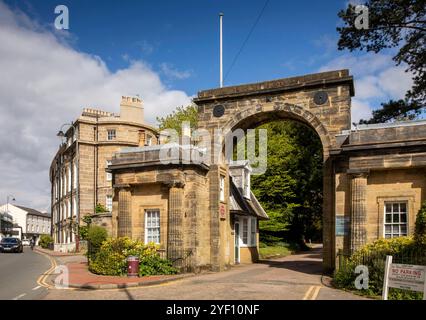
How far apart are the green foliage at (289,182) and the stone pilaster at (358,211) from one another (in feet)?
64.1

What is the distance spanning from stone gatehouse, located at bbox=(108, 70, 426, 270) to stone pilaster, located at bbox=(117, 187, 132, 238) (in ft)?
0.15

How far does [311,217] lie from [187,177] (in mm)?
28118

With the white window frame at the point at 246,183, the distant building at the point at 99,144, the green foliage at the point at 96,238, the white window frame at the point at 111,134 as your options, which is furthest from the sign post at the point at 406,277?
the white window frame at the point at 111,134

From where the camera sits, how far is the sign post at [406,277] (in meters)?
9.68

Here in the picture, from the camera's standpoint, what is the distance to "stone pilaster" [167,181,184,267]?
18297mm

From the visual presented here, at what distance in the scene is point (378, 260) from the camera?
43.9 ft

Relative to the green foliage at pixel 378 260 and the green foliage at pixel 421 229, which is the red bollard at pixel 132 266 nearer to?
the green foliage at pixel 378 260

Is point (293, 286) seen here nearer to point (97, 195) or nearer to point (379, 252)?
point (379, 252)

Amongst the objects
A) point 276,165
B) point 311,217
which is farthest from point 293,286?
point 311,217

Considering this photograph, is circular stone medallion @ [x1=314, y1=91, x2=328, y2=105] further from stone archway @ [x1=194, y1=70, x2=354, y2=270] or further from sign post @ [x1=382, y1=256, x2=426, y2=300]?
sign post @ [x1=382, y1=256, x2=426, y2=300]

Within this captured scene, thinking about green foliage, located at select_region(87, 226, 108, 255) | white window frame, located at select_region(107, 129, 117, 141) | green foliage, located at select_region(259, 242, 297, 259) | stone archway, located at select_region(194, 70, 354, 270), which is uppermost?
white window frame, located at select_region(107, 129, 117, 141)

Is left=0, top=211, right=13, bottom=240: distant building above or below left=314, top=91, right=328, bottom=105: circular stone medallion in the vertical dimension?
below

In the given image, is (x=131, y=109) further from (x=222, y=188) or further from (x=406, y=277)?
(x=406, y=277)

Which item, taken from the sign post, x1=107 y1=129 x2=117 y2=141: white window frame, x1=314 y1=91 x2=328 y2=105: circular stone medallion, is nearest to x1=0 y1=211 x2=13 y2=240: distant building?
x1=107 y1=129 x2=117 y2=141: white window frame
